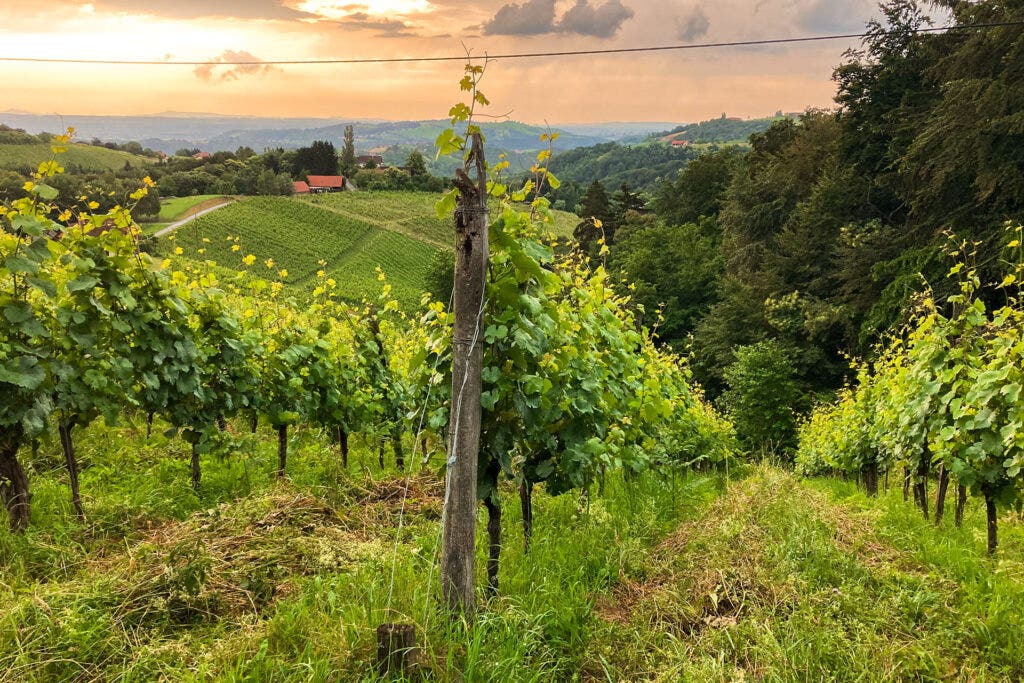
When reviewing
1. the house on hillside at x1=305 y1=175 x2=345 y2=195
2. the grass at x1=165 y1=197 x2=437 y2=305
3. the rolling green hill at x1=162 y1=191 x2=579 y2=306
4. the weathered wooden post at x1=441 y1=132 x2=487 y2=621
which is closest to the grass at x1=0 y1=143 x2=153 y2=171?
the grass at x1=165 y1=197 x2=437 y2=305

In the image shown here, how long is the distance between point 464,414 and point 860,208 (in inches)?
1133

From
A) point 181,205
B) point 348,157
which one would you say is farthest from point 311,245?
point 348,157

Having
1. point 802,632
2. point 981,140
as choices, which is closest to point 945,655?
point 802,632

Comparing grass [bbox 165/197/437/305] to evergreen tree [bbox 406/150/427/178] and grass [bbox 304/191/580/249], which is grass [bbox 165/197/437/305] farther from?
evergreen tree [bbox 406/150/427/178]

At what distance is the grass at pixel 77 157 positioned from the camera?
233ft

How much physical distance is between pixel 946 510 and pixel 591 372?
6365 mm

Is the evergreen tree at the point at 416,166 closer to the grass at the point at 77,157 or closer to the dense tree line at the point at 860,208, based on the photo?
the grass at the point at 77,157

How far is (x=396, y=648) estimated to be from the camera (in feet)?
10.2

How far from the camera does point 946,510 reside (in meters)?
8.55

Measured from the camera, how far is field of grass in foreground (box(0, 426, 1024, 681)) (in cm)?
332

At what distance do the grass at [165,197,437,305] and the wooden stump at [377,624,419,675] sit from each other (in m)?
48.3

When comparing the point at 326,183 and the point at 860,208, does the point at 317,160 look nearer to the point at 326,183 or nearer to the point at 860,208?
the point at 326,183

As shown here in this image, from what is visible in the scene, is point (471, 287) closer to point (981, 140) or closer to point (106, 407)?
point (106, 407)

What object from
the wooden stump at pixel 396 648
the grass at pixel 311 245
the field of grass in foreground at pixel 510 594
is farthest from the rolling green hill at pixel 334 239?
the wooden stump at pixel 396 648
